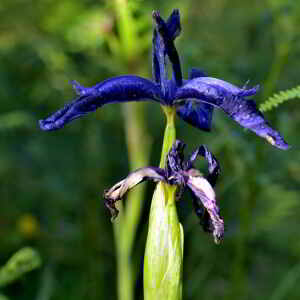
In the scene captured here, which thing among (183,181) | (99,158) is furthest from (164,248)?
(99,158)

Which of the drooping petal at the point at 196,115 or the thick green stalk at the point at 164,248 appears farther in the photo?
the drooping petal at the point at 196,115

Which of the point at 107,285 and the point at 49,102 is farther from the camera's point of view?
the point at 49,102

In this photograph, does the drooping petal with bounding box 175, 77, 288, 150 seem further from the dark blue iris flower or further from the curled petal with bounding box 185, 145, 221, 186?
the curled petal with bounding box 185, 145, 221, 186

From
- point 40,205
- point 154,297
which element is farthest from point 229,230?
point 154,297

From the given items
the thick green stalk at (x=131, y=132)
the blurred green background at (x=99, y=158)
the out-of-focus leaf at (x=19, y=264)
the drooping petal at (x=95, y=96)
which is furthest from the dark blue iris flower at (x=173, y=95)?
the blurred green background at (x=99, y=158)

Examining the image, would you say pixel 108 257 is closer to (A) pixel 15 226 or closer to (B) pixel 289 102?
(A) pixel 15 226

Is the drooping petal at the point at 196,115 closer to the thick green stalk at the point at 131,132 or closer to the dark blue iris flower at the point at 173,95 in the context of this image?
the dark blue iris flower at the point at 173,95
